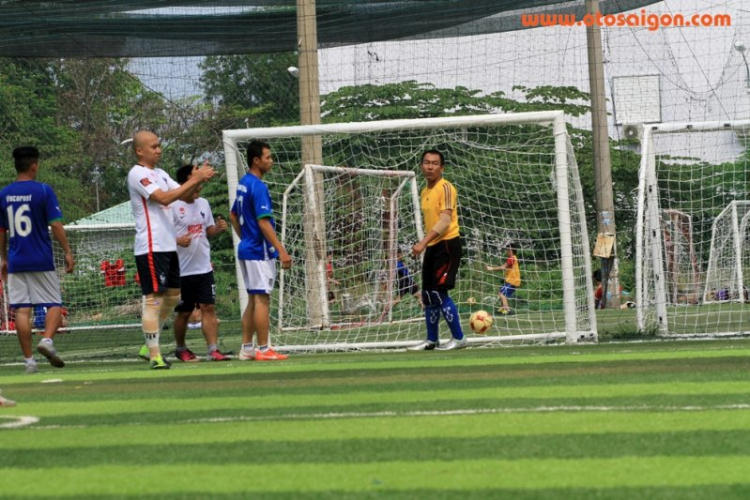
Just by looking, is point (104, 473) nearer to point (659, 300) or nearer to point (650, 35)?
point (659, 300)

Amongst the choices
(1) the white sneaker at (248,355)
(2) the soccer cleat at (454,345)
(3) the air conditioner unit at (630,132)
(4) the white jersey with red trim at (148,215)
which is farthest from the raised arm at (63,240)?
(3) the air conditioner unit at (630,132)

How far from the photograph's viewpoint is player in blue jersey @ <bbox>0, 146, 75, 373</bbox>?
10781mm

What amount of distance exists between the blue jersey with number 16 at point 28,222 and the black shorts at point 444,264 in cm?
345

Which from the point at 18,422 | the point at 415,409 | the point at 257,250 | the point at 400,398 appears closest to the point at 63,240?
the point at 257,250

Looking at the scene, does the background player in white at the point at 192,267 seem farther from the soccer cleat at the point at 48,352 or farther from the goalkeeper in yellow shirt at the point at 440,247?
the goalkeeper in yellow shirt at the point at 440,247

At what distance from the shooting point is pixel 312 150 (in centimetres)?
1723

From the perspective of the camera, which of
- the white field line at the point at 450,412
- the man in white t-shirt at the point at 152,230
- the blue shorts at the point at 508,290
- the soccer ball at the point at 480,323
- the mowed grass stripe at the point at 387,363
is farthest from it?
the blue shorts at the point at 508,290

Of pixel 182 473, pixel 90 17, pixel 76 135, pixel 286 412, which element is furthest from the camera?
pixel 76 135

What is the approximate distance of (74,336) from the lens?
20.7 metres

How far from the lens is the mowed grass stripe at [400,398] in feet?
21.8

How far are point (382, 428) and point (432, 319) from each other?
6.11m

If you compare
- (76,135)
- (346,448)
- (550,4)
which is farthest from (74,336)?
(76,135)

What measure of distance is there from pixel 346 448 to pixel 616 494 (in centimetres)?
143

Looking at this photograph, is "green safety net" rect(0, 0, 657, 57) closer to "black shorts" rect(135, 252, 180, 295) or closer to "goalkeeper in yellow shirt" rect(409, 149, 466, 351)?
"goalkeeper in yellow shirt" rect(409, 149, 466, 351)
